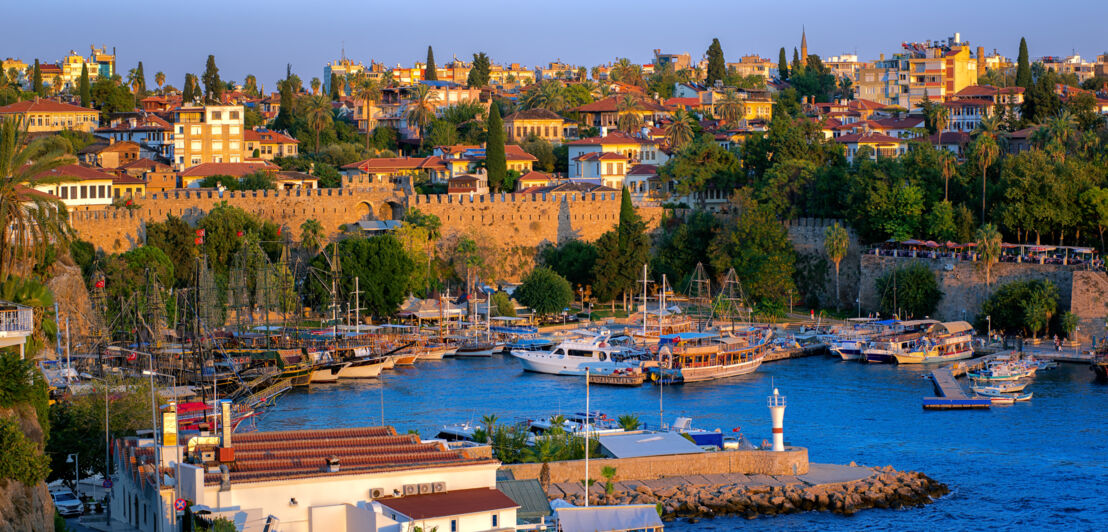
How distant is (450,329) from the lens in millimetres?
56750

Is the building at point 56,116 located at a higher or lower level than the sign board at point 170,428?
higher

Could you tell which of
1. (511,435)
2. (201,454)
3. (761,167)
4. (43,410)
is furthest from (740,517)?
(761,167)

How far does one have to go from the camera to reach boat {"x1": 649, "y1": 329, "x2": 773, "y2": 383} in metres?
48.5

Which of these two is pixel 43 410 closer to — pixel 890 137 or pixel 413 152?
pixel 890 137

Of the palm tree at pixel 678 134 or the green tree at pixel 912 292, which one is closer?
the green tree at pixel 912 292

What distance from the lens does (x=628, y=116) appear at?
3263 inches

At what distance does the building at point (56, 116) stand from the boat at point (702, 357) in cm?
4596

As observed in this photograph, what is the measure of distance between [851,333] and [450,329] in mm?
14474

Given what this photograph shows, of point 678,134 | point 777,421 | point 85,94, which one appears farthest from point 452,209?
point 85,94

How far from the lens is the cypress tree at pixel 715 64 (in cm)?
10556

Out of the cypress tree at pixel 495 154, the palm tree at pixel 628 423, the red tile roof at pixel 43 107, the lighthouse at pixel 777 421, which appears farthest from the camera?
the red tile roof at pixel 43 107

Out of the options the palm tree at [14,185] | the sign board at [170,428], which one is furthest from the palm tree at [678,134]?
the sign board at [170,428]

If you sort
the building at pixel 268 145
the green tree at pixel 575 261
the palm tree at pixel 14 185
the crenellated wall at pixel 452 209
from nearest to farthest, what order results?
the palm tree at pixel 14 185 < the green tree at pixel 575 261 < the crenellated wall at pixel 452 209 < the building at pixel 268 145

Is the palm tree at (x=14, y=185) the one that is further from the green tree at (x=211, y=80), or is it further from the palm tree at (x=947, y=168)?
the green tree at (x=211, y=80)
